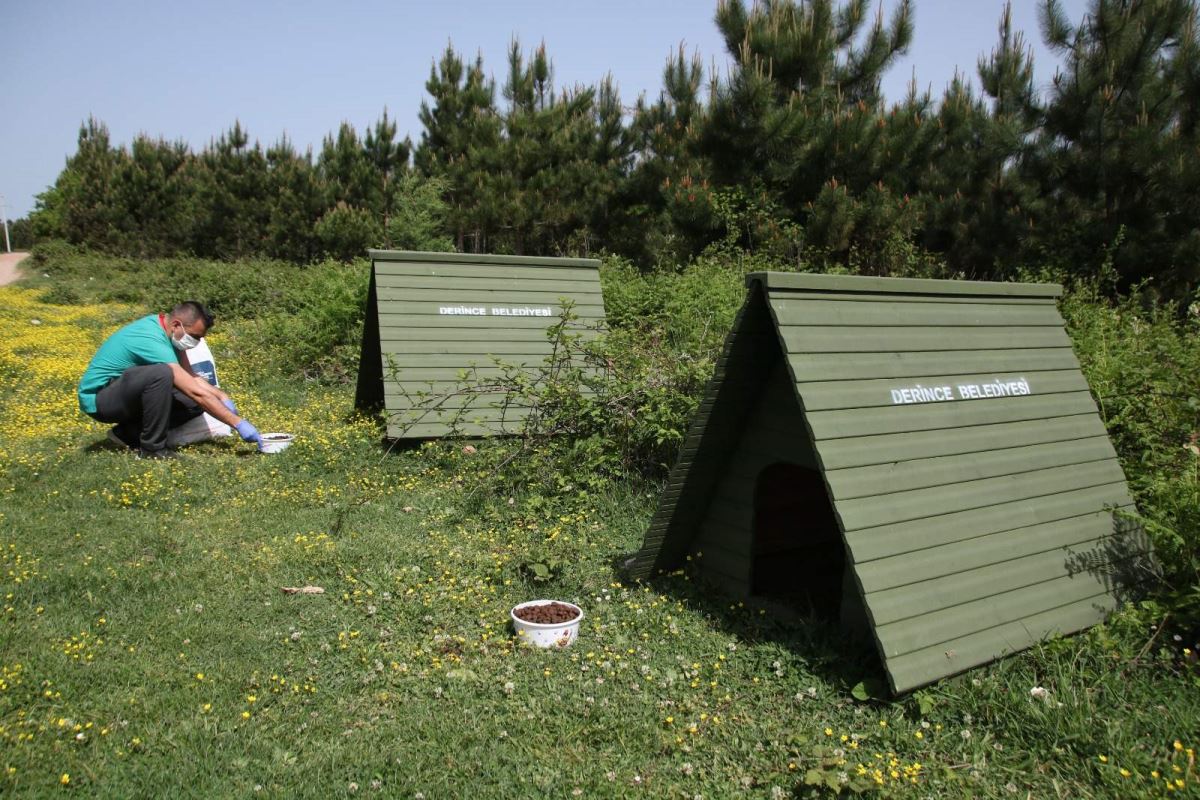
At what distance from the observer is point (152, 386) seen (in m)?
7.10

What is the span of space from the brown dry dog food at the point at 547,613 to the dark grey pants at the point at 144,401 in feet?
14.0

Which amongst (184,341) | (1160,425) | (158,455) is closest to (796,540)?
(1160,425)

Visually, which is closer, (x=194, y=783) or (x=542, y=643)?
(x=194, y=783)

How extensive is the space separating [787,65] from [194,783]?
13841 millimetres

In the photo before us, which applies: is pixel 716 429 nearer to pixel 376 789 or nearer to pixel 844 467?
pixel 844 467

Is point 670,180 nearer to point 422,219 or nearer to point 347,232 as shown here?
point 422,219

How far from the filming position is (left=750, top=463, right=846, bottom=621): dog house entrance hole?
5.18m

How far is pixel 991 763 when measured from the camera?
10.7 ft

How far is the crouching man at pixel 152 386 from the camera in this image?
7148mm

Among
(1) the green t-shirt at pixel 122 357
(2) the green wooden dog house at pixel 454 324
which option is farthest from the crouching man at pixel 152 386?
(2) the green wooden dog house at pixel 454 324

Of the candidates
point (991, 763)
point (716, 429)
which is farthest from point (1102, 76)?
point (991, 763)

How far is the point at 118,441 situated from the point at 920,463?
662 cm

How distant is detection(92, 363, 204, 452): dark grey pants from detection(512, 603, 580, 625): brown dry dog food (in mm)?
4268

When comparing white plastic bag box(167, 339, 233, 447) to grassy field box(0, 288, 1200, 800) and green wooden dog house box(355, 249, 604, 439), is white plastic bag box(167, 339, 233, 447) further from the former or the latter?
grassy field box(0, 288, 1200, 800)
